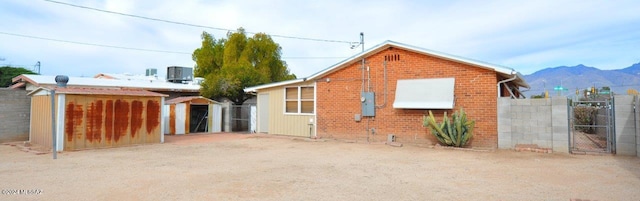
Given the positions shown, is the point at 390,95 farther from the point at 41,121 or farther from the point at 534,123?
the point at 41,121

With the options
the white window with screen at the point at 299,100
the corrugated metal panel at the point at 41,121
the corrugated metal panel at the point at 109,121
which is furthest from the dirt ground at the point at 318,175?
the white window with screen at the point at 299,100

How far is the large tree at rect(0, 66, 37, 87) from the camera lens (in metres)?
34.3

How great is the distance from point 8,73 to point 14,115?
29.4 meters

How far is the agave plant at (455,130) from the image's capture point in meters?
10.8

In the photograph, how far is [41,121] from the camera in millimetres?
12086

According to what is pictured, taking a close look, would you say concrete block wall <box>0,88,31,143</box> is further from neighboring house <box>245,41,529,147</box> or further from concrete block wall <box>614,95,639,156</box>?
concrete block wall <box>614,95,639,156</box>

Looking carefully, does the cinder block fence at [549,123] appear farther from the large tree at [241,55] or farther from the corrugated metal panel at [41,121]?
the large tree at [241,55]

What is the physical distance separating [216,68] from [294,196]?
28.3m

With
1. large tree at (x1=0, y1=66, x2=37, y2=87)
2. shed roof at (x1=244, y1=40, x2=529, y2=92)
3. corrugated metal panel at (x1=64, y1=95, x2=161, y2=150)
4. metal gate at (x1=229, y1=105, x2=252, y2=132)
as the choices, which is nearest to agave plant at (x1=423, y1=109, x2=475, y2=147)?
shed roof at (x1=244, y1=40, x2=529, y2=92)

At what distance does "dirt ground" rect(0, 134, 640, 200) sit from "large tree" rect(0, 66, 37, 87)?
104 feet

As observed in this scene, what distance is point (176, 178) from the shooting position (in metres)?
6.70

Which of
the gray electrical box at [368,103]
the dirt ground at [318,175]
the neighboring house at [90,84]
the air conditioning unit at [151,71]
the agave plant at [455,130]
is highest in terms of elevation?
the air conditioning unit at [151,71]

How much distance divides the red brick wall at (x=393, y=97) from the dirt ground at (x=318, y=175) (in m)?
1.36

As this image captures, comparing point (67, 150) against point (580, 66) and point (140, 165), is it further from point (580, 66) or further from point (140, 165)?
point (580, 66)
